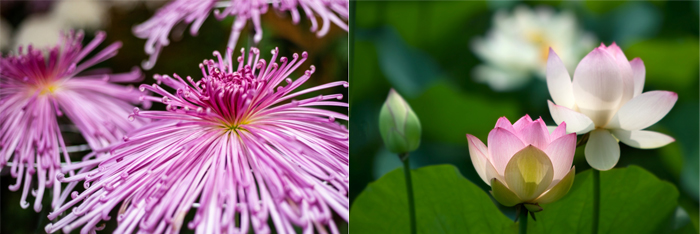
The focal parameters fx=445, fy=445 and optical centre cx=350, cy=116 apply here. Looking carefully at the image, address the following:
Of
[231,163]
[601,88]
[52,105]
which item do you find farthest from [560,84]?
[52,105]

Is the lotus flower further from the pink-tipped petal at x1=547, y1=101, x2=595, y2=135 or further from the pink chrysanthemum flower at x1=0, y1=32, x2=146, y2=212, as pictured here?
the pink chrysanthemum flower at x1=0, y1=32, x2=146, y2=212

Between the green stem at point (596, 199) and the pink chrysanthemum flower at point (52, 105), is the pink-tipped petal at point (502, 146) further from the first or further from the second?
the pink chrysanthemum flower at point (52, 105)

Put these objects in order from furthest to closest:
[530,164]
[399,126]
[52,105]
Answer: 1. [52,105]
2. [399,126]
3. [530,164]

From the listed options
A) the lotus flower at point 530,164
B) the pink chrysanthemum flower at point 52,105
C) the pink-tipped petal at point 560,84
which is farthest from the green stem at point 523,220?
the pink chrysanthemum flower at point 52,105

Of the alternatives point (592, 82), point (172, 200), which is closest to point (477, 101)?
point (592, 82)

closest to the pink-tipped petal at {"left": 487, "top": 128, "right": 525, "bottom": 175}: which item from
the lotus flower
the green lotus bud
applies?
the lotus flower

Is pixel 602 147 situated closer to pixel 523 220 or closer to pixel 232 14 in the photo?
pixel 523 220
